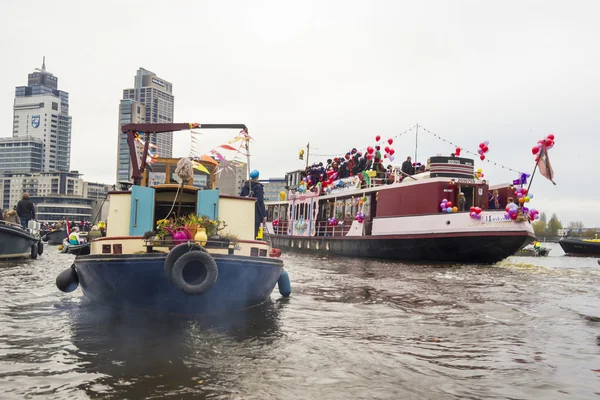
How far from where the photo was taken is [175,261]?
7645 millimetres

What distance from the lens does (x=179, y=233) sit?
27.4ft

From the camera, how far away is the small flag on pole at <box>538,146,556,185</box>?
19875mm

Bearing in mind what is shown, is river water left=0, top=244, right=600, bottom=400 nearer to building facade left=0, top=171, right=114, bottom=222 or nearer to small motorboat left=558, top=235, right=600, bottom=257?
small motorboat left=558, top=235, right=600, bottom=257

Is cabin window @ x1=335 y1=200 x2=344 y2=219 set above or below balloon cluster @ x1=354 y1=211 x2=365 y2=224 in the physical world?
above

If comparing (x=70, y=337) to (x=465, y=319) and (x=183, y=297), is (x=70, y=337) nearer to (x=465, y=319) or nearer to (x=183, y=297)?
(x=183, y=297)

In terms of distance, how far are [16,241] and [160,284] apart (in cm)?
1469

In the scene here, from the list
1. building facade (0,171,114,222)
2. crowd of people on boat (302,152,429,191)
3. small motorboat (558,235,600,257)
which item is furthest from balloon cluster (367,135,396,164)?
building facade (0,171,114,222)

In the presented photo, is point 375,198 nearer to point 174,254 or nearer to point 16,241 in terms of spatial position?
point 16,241

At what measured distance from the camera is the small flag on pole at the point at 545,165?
65.2 ft

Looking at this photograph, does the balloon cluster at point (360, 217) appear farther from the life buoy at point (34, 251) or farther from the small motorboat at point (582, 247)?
the small motorboat at point (582, 247)

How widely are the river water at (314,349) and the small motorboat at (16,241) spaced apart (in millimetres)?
8474

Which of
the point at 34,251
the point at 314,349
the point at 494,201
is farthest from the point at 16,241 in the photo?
the point at 494,201

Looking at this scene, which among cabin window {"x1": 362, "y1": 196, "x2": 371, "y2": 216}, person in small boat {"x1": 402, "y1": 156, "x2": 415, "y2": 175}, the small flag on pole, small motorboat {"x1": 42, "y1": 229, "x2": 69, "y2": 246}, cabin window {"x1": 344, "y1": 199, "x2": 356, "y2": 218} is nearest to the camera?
the small flag on pole

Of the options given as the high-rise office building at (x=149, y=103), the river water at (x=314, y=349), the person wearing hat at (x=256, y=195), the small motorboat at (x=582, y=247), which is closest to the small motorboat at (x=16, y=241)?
the river water at (x=314, y=349)
